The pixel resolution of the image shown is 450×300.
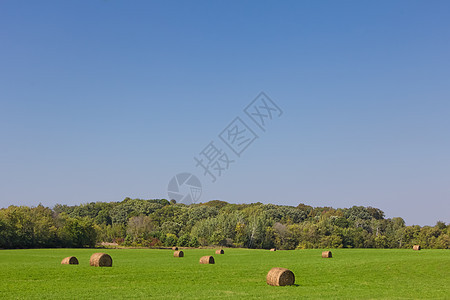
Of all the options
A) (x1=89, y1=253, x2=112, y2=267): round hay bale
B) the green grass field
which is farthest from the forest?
the green grass field

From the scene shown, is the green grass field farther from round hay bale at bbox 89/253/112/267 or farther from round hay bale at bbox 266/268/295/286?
round hay bale at bbox 89/253/112/267

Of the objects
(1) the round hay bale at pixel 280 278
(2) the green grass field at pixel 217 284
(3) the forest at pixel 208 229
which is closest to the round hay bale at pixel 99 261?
(2) the green grass field at pixel 217 284

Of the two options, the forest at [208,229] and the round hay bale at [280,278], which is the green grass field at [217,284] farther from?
the forest at [208,229]

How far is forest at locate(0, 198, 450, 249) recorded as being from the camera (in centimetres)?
8575

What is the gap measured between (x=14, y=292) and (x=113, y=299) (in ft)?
16.6

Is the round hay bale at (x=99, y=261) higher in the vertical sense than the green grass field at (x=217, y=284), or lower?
higher

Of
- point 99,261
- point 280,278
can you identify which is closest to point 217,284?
point 280,278

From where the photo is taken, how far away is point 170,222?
128 meters

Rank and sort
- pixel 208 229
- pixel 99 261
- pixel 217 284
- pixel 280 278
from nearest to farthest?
pixel 280 278, pixel 217 284, pixel 99 261, pixel 208 229

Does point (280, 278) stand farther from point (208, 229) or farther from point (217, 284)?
point (208, 229)

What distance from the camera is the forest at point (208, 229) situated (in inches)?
3376

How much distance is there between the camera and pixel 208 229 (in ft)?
386

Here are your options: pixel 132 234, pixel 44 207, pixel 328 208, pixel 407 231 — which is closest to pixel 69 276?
pixel 44 207

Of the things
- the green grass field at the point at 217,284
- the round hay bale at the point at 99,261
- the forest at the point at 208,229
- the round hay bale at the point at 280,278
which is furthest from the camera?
the forest at the point at 208,229
